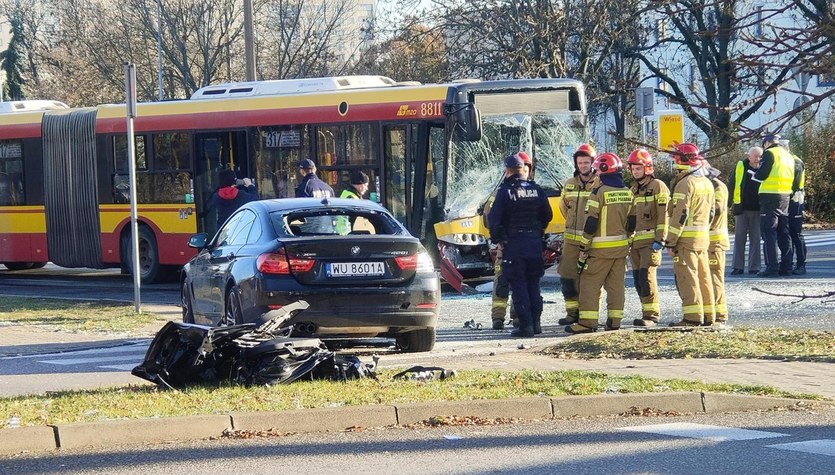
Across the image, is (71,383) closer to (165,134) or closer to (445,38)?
(165,134)

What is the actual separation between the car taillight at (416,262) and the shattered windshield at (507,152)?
21.0ft

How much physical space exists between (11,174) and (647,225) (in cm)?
1432

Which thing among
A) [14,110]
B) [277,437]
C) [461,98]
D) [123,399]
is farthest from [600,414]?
[14,110]

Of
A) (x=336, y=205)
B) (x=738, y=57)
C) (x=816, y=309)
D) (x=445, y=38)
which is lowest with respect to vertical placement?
(x=816, y=309)

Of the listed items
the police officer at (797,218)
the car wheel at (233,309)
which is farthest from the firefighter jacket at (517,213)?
the police officer at (797,218)

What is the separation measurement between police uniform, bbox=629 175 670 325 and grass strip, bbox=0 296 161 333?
571 centimetres

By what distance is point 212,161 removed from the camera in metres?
21.2

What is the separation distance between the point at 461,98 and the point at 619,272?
5675 millimetres

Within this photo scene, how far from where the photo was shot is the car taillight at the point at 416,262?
1134 centimetres

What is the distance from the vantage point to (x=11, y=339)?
1424cm

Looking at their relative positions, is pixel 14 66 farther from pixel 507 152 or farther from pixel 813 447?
pixel 813 447

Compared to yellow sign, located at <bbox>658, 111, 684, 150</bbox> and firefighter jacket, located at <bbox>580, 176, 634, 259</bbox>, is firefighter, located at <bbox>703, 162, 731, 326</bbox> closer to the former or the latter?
firefighter jacket, located at <bbox>580, 176, 634, 259</bbox>

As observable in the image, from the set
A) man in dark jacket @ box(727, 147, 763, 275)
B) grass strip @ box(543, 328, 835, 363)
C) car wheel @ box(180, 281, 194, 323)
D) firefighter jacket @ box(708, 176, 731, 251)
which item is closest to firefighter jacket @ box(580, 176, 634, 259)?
→ grass strip @ box(543, 328, 835, 363)

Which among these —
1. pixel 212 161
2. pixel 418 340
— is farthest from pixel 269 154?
pixel 418 340
